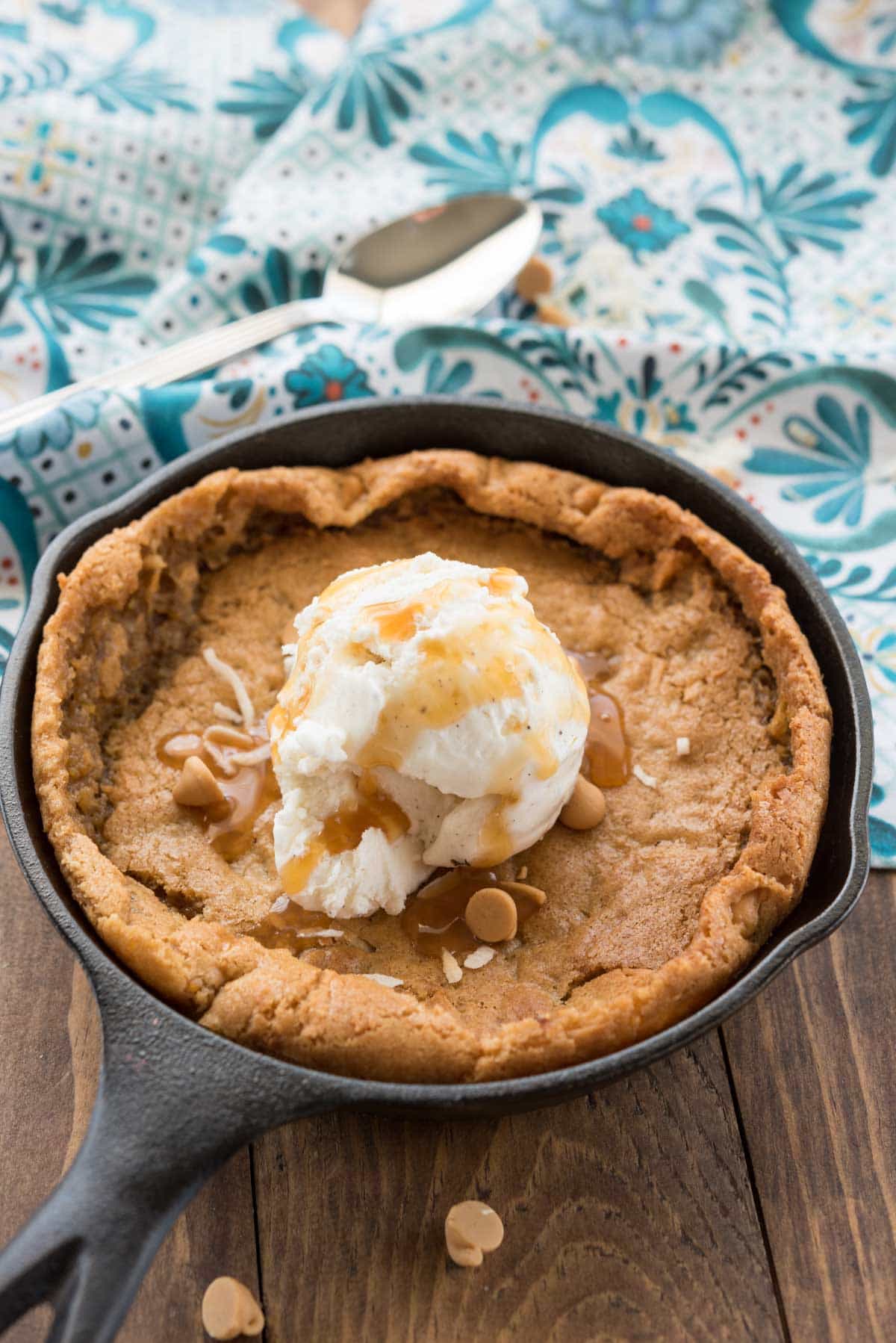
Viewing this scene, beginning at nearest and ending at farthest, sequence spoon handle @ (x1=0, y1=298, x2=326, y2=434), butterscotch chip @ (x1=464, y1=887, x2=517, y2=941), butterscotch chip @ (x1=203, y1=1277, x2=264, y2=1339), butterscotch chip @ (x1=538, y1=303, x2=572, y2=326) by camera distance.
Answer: butterscotch chip @ (x1=203, y1=1277, x2=264, y2=1339)
butterscotch chip @ (x1=464, y1=887, x2=517, y2=941)
spoon handle @ (x1=0, y1=298, x2=326, y2=434)
butterscotch chip @ (x1=538, y1=303, x2=572, y2=326)

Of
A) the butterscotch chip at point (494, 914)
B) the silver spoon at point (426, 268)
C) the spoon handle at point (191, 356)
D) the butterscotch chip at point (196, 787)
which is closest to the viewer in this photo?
the butterscotch chip at point (494, 914)

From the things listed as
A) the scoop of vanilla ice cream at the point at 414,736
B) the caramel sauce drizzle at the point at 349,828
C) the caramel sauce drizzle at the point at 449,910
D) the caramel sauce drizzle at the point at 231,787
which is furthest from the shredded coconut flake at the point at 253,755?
the caramel sauce drizzle at the point at 449,910

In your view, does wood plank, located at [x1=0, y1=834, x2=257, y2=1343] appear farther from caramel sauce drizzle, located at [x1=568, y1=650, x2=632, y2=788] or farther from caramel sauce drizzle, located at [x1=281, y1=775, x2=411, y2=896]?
caramel sauce drizzle, located at [x1=568, y1=650, x2=632, y2=788]

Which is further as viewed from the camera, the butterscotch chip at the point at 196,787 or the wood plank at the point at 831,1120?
the butterscotch chip at the point at 196,787

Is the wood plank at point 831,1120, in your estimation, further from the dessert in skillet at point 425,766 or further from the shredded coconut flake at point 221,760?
the shredded coconut flake at point 221,760

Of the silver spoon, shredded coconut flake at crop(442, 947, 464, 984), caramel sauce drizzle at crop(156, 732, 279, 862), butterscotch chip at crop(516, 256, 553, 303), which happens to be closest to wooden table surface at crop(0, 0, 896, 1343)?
shredded coconut flake at crop(442, 947, 464, 984)

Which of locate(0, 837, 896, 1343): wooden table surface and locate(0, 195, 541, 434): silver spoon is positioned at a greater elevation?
locate(0, 195, 541, 434): silver spoon

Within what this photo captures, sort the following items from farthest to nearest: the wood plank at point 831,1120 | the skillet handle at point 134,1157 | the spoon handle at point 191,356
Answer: the spoon handle at point 191,356 → the wood plank at point 831,1120 → the skillet handle at point 134,1157

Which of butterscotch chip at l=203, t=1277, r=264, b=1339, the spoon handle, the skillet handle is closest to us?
the skillet handle
